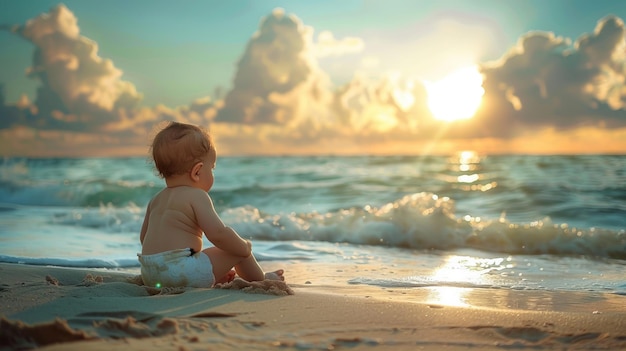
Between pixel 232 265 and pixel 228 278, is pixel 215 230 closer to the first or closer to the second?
pixel 232 265

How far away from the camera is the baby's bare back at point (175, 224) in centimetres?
352

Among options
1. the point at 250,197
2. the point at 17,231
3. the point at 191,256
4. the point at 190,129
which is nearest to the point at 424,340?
the point at 191,256

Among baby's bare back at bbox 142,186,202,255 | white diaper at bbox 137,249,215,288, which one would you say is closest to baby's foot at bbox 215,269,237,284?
white diaper at bbox 137,249,215,288

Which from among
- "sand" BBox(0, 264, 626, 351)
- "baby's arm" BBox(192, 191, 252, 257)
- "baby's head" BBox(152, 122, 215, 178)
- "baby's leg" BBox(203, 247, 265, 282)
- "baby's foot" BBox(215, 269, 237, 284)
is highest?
"baby's head" BBox(152, 122, 215, 178)

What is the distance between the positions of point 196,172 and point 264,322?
124 centimetres

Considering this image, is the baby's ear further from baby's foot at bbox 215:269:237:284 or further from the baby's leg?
baby's foot at bbox 215:269:237:284

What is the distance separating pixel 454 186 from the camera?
1509 centimetres

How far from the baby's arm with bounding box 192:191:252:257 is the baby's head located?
20cm

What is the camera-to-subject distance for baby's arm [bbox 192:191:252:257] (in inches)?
135

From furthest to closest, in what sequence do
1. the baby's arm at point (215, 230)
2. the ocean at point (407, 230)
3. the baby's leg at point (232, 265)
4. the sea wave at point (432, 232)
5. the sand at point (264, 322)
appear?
1. the sea wave at point (432, 232)
2. the ocean at point (407, 230)
3. the baby's leg at point (232, 265)
4. the baby's arm at point (215, 230)
5. the sand at point (264, 322)

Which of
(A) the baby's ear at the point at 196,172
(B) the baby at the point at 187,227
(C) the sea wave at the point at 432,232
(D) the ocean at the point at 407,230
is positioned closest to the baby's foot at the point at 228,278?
(B) the baby at the point at 187,227

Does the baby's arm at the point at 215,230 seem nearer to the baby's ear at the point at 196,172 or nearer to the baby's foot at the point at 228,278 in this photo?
the baby's ear at the point at 196,172

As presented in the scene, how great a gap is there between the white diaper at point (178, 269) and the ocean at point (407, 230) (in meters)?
0.55

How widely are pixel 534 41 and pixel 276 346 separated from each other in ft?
66.4
